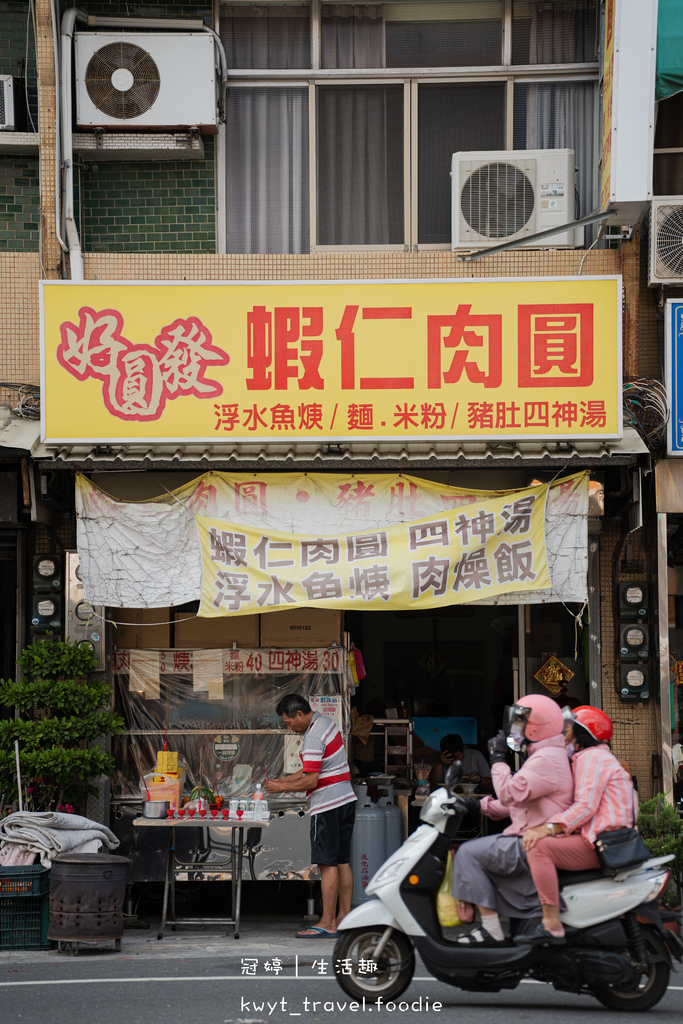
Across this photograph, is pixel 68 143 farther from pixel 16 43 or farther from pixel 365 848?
pixel 365 848

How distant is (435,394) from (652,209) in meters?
2.59

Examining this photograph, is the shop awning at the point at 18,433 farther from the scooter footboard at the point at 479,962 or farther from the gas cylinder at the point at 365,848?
the scooter footboard at the point at 479,962

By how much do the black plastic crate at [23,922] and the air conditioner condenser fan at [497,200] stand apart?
22.8 ft

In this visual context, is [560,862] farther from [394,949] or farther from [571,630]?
[571,630]

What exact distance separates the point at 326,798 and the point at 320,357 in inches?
141

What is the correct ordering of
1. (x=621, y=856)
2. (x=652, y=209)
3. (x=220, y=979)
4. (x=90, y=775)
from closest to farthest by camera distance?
1. (x=621, y=856)
2. (x=220, y=979)
3. (x=90, y=775)
4. (x=652, y=209)

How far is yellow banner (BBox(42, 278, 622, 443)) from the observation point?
926 centimetres

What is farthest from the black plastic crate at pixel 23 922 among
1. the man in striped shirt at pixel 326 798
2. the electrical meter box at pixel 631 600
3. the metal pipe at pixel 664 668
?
the electrical meter box at pixel 631 600

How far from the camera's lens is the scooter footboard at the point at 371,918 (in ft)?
20.5

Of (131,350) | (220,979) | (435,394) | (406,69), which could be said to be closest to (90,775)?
(220,979)

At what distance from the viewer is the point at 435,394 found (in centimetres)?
931

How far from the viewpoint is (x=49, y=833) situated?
341 inches

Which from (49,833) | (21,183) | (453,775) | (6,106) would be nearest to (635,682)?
(453,775)

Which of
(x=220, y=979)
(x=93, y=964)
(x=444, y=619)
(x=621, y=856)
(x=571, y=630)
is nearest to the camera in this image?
(x=621, y=856)
